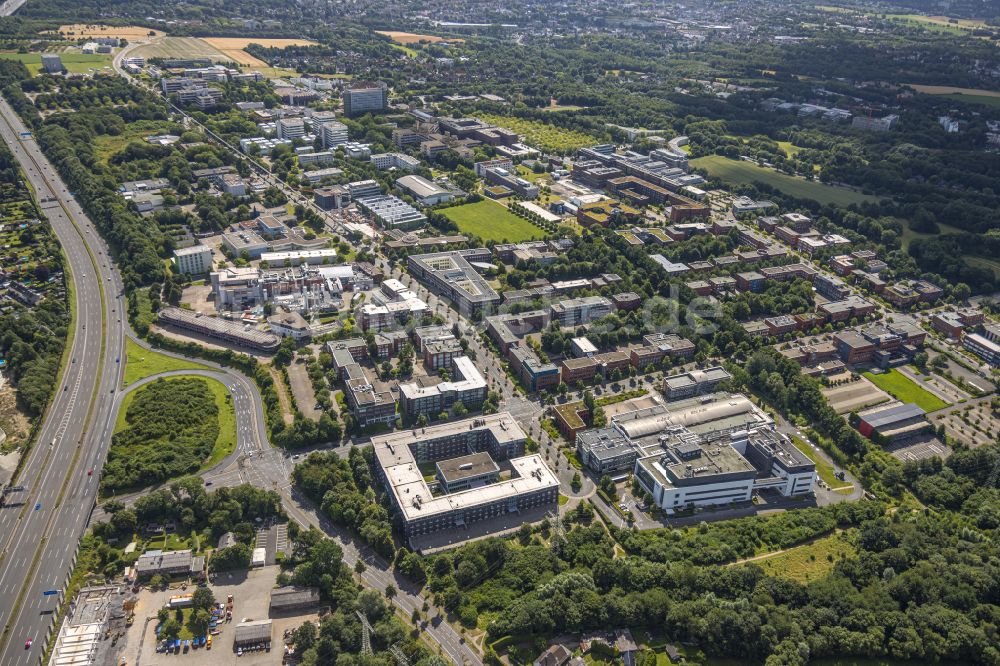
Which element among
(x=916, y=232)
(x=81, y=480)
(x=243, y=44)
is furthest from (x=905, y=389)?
(x=243, y=44)

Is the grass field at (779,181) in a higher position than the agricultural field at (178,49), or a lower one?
lower

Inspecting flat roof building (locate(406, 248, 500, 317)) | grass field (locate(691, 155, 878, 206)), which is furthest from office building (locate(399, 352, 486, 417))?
grass field (locate(691, 155, 878, 206))


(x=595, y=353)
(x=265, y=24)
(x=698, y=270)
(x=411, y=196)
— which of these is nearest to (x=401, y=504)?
(x=595, y=353)

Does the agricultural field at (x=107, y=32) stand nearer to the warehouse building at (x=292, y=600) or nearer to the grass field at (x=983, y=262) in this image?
the warehouse building at (x=292, y=600)

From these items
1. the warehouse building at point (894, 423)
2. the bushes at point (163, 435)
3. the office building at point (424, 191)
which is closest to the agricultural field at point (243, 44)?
the office building at point (424, 191)

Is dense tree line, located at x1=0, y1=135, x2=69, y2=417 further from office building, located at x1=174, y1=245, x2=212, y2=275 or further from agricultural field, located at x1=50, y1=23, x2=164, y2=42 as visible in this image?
agricultural field, located at x1=50, y1=23, x2=164, y2=42

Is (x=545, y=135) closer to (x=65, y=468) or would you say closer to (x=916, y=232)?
(x=916, y=232)
